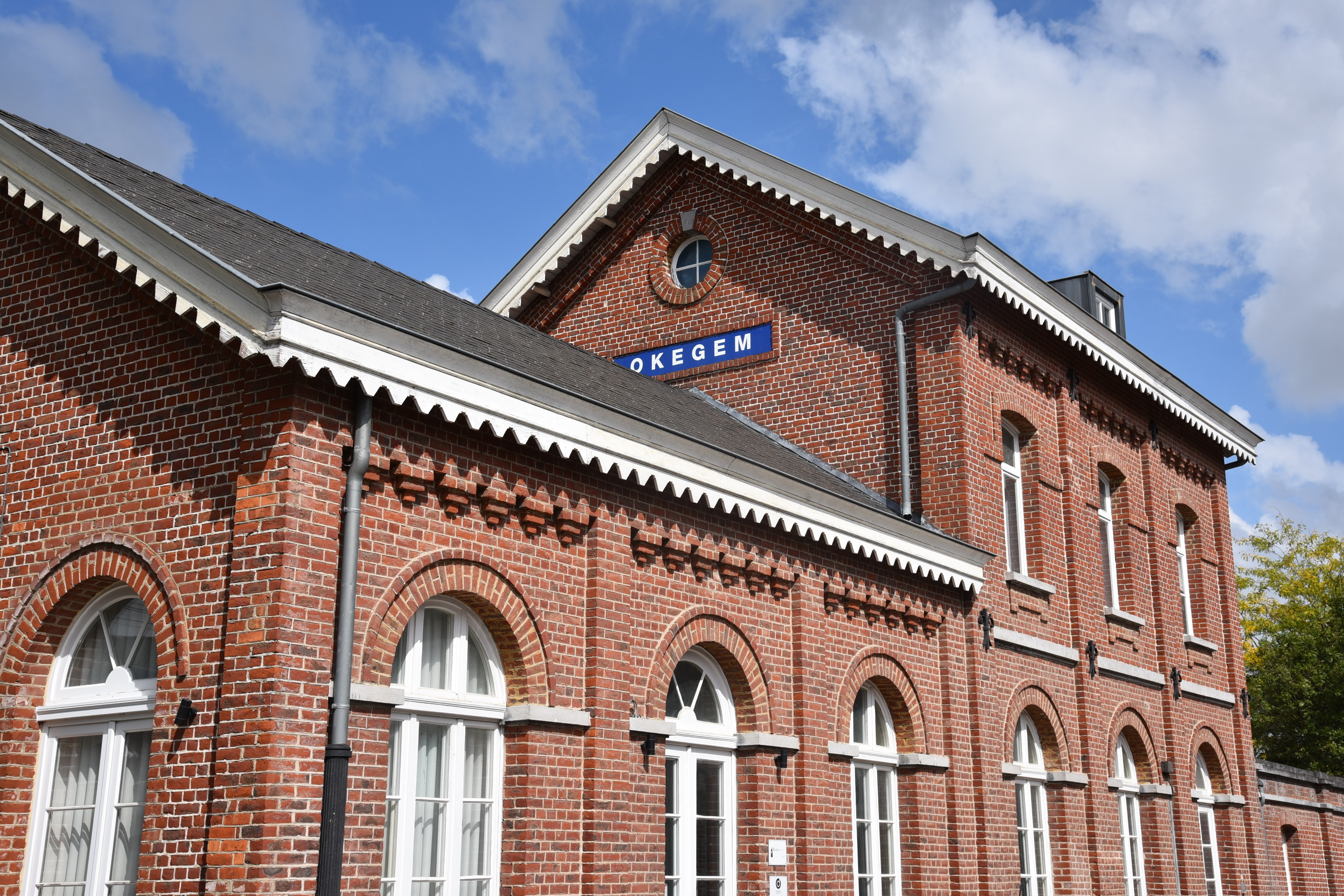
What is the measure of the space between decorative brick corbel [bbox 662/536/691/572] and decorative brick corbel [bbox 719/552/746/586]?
0.49m

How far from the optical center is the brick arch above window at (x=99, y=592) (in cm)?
802

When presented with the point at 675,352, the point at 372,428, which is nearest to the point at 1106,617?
the point at 675,352

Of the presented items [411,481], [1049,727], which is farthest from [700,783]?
[1049,727]

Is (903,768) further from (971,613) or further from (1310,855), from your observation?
(1310,855)

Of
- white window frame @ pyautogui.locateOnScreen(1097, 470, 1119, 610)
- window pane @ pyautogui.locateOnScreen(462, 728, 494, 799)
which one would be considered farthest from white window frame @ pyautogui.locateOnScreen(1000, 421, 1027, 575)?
window pane @ pyautogui.locateOnScreen(462, 728, 494, 799)

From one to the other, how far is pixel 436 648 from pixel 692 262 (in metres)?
10.1

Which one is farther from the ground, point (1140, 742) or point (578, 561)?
point (578, 561)

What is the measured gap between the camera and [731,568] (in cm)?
1142

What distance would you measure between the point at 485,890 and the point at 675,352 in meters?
9.81

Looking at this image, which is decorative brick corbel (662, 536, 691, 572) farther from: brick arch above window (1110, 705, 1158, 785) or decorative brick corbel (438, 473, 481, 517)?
brick arch above window (1110, 705, 1158, 785)

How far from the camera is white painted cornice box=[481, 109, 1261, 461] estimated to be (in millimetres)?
15305

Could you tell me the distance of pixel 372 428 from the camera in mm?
8320

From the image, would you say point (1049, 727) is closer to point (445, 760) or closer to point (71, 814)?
point (445, 760)

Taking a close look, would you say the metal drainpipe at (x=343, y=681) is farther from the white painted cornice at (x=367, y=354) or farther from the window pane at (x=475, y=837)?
the window pane at (x=475, y=837)
